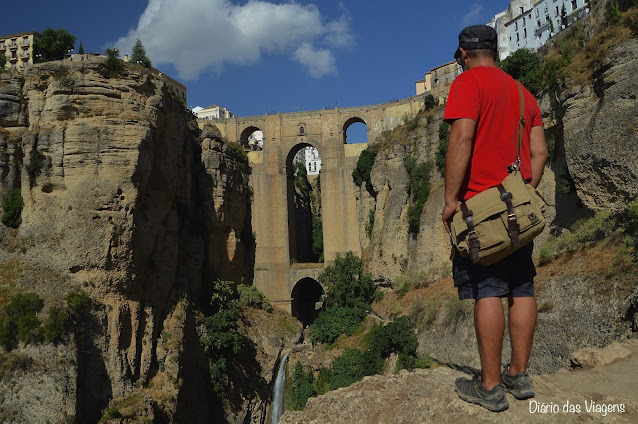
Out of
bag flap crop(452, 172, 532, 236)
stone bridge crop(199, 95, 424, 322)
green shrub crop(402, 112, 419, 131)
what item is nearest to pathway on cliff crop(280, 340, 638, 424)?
bag flap crop(452, 172, 532, 236)

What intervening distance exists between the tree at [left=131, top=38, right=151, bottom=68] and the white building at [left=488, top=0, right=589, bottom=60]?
25.9 m

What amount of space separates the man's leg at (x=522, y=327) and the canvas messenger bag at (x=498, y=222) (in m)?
0.59

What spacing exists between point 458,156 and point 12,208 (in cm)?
1836

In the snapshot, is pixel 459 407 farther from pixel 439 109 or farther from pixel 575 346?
pixel 439 109

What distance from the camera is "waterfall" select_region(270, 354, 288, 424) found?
26.3m

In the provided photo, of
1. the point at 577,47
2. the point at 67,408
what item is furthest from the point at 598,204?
the point at 67,408

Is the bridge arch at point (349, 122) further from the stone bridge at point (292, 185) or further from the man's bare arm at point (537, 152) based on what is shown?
the man's bare arm at point (537, 152)

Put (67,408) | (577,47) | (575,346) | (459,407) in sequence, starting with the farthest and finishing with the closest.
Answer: (577,47) → (67,408) → (575,346) → (459,407)

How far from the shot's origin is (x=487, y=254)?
12.0ft

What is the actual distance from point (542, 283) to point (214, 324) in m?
14.5

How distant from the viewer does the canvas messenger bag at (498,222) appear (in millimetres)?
3617

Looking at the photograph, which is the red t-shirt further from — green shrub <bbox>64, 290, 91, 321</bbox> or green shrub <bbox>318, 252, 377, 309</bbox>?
green shrub <bbox>318, 252, 377, 309</bbox>

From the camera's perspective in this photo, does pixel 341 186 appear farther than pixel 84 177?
Yes

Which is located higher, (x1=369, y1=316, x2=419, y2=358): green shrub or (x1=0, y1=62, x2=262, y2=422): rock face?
(x1=0, y1=62, x2=262, y2=422): rock face
